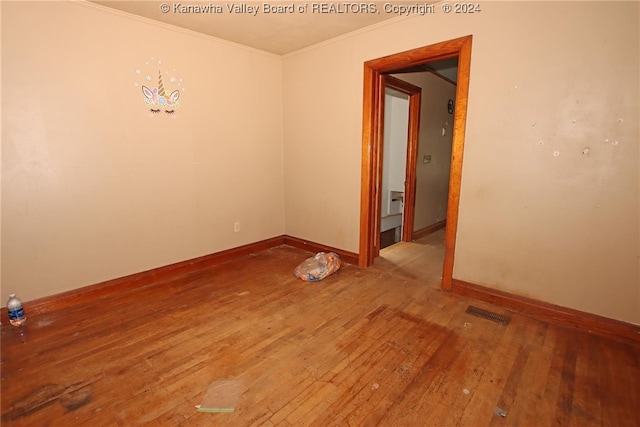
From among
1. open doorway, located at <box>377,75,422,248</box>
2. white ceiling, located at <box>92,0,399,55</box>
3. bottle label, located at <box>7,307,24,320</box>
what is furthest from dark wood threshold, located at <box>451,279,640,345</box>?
bottle label, located at <box>7,307,24,320</box>

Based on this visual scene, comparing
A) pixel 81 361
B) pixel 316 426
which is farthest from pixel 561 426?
A: pixel 81 361

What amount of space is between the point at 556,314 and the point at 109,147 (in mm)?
3776

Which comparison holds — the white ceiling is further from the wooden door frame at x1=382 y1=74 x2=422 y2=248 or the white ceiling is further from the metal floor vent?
the metal floor vent

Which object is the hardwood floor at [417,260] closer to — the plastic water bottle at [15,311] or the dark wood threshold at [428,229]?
the dark wood threshold at [428,229]

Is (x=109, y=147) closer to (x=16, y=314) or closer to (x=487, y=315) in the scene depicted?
(x=16, y=314)

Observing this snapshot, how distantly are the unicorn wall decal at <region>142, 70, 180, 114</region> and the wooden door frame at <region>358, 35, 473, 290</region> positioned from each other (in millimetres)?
1846

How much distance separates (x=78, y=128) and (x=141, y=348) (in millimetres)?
1778

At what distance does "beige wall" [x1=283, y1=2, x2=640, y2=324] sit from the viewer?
1.96m

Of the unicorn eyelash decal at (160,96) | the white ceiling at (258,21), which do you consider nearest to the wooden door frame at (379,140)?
the white ceiling at (258,21)

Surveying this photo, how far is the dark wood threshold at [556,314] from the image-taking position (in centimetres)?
207

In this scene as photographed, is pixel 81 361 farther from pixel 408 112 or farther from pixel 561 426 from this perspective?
pixel 408 112

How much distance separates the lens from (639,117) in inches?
74.4

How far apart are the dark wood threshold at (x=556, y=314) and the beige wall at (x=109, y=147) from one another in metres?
2.60

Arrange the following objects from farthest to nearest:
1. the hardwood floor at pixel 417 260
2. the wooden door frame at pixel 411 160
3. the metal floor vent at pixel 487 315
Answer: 1. the wooden door frame at pixel 411 160
2. the hardwood floor at pixel 417 260
3. the metal floor vent at pixel 487 315
